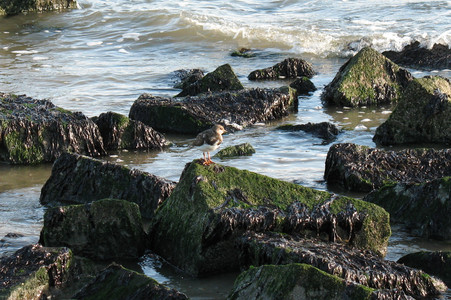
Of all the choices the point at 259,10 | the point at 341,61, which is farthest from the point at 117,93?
the point at 259,10

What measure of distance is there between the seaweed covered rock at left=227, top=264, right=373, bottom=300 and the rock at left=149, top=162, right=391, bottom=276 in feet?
3.24

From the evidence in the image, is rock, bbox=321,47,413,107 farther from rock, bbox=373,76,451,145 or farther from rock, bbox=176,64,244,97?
rock, bbox=373,76,451,145

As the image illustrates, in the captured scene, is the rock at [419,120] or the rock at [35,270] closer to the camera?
the rock at [35,270]

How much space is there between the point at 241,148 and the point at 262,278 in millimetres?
4374

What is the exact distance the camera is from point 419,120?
8.76 meters

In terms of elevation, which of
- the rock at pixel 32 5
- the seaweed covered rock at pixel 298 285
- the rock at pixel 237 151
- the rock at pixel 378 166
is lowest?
the rock at pixel 237 151

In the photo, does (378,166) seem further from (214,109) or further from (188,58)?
(188,58)

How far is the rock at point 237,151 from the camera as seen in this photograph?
826 cm

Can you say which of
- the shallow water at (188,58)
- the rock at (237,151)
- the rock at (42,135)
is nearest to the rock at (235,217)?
the shallow water at (188,58)

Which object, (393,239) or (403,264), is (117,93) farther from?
(403,264)

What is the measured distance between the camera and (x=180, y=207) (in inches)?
215

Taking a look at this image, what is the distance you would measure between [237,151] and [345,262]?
3.80 meters

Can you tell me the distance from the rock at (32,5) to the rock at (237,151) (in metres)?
15.4

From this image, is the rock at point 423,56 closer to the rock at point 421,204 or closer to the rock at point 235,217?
the rock at point 421,204
